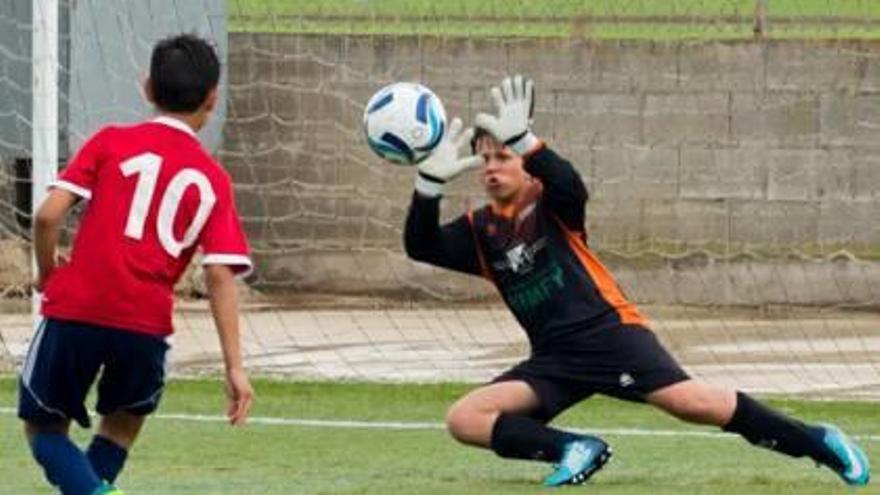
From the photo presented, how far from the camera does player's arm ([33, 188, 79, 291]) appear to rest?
739 centimetres

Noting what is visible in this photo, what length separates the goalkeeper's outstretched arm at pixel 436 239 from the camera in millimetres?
9273

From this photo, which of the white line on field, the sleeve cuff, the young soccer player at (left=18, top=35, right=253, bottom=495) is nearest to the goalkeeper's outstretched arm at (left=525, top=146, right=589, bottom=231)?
the sleeve cuff

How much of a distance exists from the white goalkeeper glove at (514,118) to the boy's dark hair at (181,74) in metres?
1.62

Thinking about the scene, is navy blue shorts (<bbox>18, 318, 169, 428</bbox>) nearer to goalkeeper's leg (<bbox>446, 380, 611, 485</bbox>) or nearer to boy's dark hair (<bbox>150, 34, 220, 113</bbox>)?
boy's dark hair (<bbox>150, 34, 220, 113</bbox>)

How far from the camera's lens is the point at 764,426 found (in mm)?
9086

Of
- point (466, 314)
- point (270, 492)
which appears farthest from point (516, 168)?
point (466, 314)

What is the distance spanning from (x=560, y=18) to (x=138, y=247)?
35.9 ft

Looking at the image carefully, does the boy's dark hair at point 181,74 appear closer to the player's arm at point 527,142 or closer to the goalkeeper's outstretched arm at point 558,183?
the player's arm at point 527,142

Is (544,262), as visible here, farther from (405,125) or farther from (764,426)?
(764,426)

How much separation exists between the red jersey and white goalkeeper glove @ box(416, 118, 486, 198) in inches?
67.4

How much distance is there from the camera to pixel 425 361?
585 inches

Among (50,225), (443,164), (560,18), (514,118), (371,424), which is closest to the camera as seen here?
(50,225)

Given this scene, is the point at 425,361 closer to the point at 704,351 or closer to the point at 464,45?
the point at 704,351

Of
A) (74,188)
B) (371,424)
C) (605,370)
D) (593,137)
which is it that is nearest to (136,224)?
(74,188)
